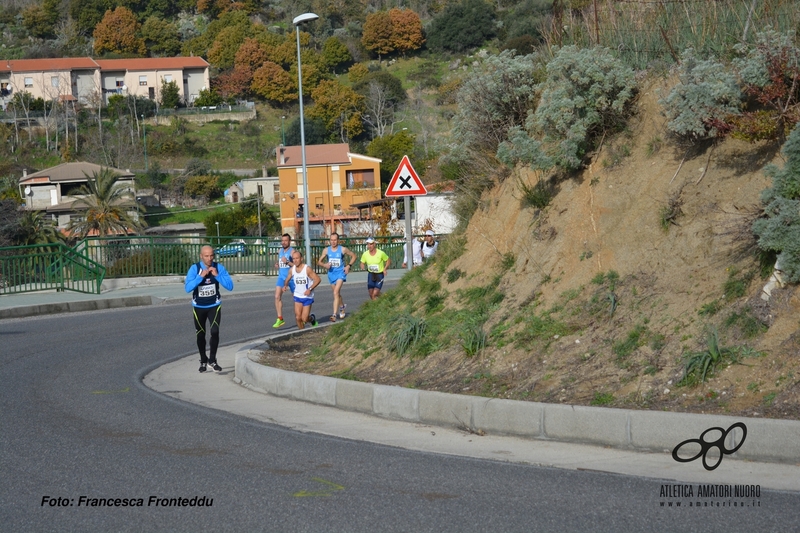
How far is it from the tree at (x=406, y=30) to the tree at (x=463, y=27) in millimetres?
1719

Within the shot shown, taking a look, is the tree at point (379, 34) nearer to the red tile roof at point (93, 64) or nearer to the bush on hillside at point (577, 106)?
the red tile roof at point (93, 64)

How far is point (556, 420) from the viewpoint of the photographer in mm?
7684

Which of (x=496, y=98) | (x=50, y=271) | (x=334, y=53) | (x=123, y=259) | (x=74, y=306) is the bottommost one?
(x=74, y=306)

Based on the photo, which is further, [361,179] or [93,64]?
[93,64]

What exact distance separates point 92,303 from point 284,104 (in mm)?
84099

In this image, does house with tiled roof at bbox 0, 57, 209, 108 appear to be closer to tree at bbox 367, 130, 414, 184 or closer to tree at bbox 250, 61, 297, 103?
tree at bbox 250, 61, 297, 103

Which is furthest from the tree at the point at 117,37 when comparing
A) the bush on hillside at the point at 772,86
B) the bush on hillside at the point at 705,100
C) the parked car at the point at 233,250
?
the bush on hillside at the point at 772,86

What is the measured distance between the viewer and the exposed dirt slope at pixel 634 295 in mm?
7953

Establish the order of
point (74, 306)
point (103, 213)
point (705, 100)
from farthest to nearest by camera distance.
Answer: point (103, 213), point (74, 306), point (705, 100)

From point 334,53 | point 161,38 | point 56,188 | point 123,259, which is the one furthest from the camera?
point 161,38

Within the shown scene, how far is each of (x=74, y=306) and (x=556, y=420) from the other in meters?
16.9

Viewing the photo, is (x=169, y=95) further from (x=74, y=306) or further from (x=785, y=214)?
(x=785, y=214)

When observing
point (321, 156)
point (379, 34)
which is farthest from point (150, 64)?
point (321, 156)

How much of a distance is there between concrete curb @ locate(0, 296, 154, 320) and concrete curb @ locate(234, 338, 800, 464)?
12.6 metres
